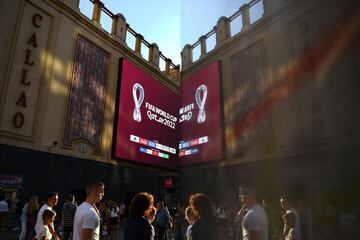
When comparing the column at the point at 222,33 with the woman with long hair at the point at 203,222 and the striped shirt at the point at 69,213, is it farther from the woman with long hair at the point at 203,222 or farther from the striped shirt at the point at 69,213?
the woman with long hair at the point at 203,222

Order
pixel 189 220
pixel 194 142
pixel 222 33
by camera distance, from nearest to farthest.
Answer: pixel 189 220, pixel 194 142, pixel 222 33

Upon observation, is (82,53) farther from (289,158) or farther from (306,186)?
(306,186)

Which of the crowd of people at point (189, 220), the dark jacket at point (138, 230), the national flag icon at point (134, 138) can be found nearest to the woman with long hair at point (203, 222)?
the crowd of people at point (189, 220)

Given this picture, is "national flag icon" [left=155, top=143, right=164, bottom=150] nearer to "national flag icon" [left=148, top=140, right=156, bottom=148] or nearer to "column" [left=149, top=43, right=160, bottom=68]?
"national flag icon" [left=148, top=140, right=156, bottom=148]

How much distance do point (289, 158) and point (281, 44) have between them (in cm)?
699

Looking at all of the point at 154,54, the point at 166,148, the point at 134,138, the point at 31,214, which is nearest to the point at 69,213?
the point at 31,214

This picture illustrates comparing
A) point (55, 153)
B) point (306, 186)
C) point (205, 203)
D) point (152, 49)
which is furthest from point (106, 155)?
point (205, 203)

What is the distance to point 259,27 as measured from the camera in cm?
1866

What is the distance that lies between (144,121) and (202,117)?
4428mm

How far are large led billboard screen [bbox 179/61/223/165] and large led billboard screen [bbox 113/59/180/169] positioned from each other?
1.57m

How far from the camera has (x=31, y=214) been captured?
23.4 feet

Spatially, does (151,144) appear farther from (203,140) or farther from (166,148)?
(203,140)

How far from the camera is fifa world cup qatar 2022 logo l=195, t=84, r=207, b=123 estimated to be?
67.9ft

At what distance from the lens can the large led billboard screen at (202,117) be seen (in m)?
19.9
